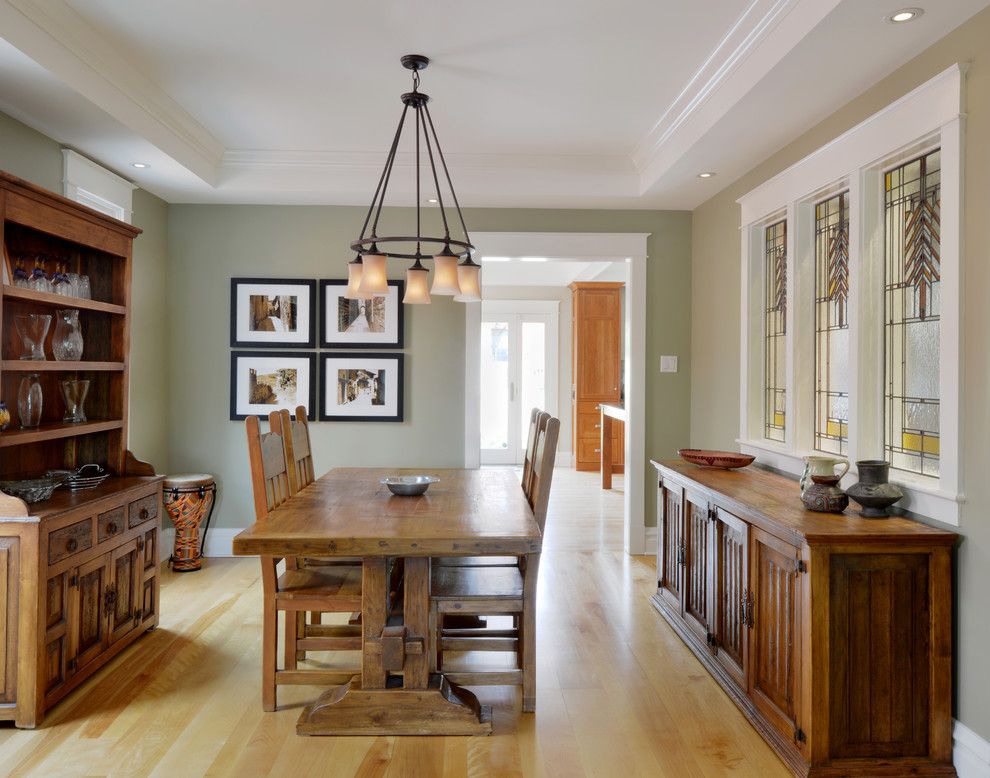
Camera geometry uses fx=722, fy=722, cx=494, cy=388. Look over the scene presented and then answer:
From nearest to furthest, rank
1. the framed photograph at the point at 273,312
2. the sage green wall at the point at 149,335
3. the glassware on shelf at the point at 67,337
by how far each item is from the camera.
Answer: the glassware on shelf at the point at 67,337 < the sage green wall at the point at 149,335 < the framed photograph at the point at 273,312

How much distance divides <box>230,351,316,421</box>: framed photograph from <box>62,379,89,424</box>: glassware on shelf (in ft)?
5.01

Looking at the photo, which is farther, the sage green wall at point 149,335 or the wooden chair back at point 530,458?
the sage green wall at point 149,335

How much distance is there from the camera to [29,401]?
2.96 meters

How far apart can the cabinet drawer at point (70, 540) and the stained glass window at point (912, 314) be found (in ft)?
10.1

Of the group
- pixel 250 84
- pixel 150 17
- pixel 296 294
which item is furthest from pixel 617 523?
pixel 150 17

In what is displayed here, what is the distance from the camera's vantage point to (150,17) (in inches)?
107

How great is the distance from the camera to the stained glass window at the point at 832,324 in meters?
3.12

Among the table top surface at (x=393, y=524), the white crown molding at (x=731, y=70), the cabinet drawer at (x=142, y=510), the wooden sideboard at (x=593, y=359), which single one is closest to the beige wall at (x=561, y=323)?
the wooden sideboard at (x=593, y=359)

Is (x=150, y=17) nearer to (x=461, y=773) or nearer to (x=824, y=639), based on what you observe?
(x=461, y=773)

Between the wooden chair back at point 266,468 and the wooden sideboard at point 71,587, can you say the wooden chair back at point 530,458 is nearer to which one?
the wooden chair back at point 266,468

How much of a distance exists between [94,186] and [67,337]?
3.64 ft

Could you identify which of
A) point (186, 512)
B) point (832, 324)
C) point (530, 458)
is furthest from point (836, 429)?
point (186, 512)

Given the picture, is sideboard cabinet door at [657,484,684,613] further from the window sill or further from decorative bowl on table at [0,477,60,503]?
decorative bowl on table at [0,477,60,503]

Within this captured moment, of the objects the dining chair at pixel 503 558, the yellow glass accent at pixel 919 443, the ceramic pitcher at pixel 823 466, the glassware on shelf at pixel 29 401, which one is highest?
the glassware on shelf at pixel 29 401
